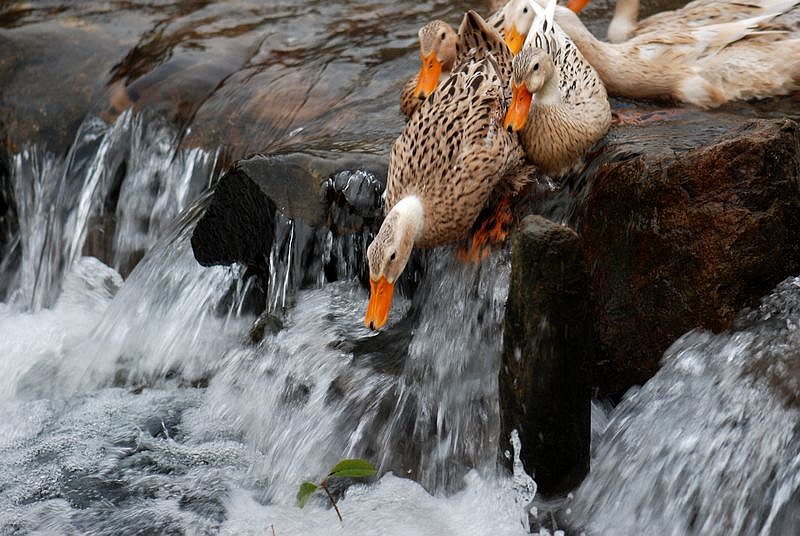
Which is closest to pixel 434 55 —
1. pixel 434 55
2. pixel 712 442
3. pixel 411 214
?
pixel 434 55

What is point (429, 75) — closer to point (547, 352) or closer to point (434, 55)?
point (434, 55)

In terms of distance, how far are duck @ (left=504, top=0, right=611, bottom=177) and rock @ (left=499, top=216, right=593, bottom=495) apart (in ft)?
4.77

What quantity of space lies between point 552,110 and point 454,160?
531 mm

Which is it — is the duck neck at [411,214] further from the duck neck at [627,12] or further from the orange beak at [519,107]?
the duck neck at [627,12]

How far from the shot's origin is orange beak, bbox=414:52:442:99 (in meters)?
5.97

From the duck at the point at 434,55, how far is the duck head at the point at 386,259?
4.46 ft

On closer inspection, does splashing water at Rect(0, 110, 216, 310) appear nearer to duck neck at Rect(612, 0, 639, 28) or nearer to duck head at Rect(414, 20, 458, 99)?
duck head at Rect(414, 20, 458, 99)

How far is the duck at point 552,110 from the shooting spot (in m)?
4.93

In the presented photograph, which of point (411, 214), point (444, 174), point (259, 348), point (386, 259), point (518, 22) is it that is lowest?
point (259, 348)

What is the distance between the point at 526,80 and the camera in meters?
4.89

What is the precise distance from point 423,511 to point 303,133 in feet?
9.22

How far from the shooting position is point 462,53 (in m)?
5.73

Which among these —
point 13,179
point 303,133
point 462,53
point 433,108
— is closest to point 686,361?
point 433,108

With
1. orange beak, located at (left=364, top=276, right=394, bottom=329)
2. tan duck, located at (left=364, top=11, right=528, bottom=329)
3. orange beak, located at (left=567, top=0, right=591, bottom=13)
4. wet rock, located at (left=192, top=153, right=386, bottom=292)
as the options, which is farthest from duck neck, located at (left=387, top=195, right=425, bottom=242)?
orange beak, located at (left=567, top=0, right=591, bottom=13)
